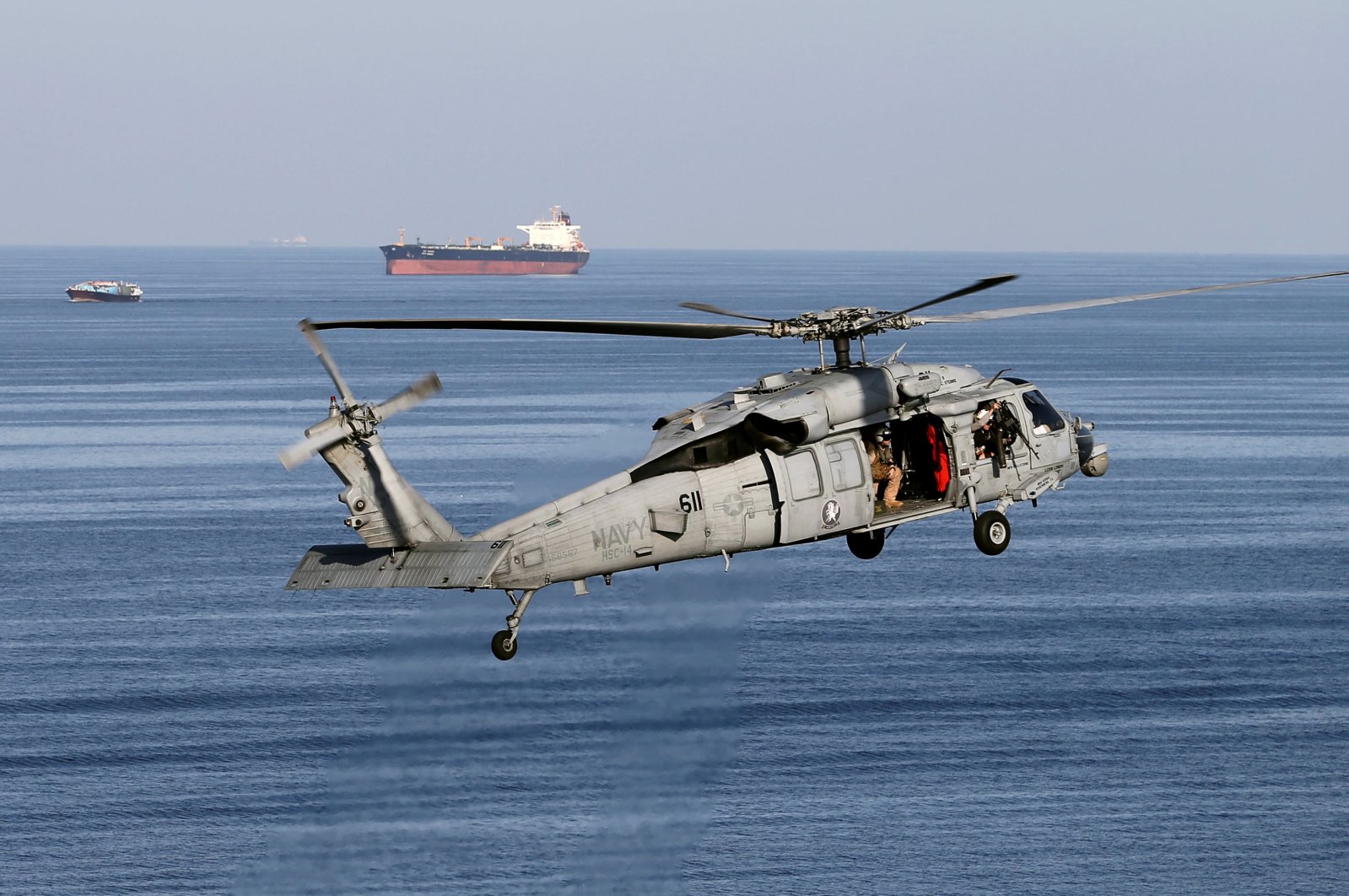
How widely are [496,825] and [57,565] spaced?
1896 inches

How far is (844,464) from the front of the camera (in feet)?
95.1

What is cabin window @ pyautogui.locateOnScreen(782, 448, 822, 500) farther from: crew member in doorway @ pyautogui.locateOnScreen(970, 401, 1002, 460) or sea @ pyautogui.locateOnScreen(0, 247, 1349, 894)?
sea @ pyautogui.locateOnScreen(0, 247, 1349, 894)

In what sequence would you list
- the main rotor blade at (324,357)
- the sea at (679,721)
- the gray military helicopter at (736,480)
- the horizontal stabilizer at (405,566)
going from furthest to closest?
the sea at (679,721), the gray military helicopter at (736,480), the horizontal stabilizer at (405,566), the main rotor blade at (324,357)

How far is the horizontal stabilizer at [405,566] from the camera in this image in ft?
85.4

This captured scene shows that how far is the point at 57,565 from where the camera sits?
139 metres

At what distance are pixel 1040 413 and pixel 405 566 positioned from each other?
12799 mm

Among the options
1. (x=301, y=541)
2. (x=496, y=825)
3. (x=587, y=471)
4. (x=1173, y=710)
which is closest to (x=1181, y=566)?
(x=1173, y=710)

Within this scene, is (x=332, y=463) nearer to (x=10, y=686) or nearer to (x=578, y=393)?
(x=10, y=686)

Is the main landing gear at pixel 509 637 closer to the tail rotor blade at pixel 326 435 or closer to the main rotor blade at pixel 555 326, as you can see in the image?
the tail rotor blade at pixel 326 435

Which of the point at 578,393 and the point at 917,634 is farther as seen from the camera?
the point at 578,393

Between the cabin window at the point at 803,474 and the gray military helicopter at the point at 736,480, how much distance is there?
2cm

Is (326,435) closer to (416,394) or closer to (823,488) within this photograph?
(416,394)

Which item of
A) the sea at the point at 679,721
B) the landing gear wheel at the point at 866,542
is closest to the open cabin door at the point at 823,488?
the landing gear wheel at the point at 866,542

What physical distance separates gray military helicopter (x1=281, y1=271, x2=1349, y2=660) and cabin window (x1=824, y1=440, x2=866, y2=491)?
0.03 m
